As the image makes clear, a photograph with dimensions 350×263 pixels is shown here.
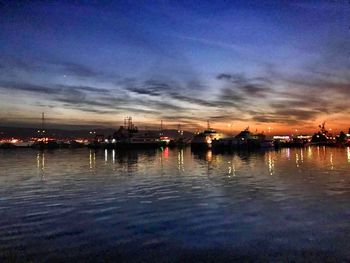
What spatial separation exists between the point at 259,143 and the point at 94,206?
489 ft

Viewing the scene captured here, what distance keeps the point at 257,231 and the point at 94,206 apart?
9.83 m

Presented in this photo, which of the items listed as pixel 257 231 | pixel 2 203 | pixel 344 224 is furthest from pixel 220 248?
pixel 2 203

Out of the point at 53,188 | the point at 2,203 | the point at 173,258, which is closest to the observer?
the point at 173,258

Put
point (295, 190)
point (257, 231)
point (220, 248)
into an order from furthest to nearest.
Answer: point (295, 190)
point (257, 231)
point (220, 248)

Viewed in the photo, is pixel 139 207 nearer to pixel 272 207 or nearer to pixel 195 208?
pixel 195 208

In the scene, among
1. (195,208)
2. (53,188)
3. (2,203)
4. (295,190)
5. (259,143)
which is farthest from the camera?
(259,143)

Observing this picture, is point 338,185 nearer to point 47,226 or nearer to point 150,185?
point 150,185

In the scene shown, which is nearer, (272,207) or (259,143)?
(272,207)

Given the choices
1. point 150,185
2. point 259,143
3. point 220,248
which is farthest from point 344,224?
point 259,143

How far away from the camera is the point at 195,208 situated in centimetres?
1933

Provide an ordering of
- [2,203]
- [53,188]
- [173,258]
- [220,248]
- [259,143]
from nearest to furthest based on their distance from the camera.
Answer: [173,258], [220,248], [2,203], [53,188], [259,143]

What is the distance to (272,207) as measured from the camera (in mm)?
19422

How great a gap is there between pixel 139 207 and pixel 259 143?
5862 inches

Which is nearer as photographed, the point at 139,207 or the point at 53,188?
the point at 139,207
